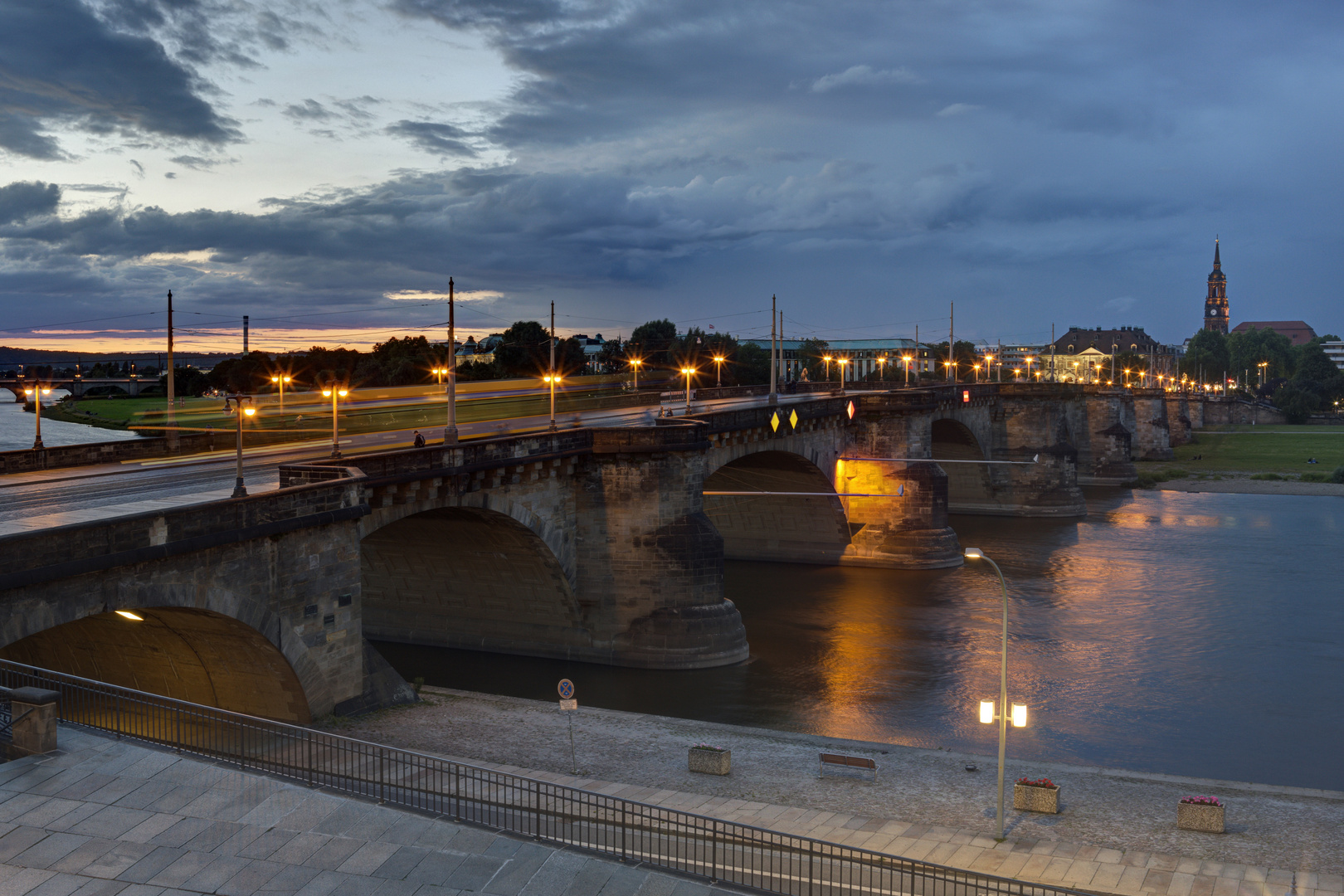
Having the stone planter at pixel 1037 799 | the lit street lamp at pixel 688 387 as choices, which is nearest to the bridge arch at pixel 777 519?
the lit street lamp at pixel 688 387

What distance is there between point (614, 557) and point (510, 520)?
454cm

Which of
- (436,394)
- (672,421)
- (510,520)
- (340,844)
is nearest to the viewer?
A: (340,844)

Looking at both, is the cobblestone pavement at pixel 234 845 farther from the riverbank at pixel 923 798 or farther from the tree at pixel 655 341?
the tree at pixel 655 341

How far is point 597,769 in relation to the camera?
24.7m

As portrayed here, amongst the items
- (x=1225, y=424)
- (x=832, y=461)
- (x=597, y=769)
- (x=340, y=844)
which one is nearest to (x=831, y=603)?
(x=832, y=461)

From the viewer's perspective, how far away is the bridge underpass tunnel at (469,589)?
36.7 m

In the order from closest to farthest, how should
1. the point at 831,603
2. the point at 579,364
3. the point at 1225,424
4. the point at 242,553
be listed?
the point at 242,553
the point at 831,603
the point at 579,364
the point at 1225,424

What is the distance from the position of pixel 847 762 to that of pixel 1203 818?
23.7 feet

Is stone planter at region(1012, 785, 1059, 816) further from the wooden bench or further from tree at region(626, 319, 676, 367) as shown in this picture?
tree at region(626, 319, 676, 367)

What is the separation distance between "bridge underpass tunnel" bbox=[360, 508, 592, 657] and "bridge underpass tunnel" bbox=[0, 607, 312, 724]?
9.88 metres

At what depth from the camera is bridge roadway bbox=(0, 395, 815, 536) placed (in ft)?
76.4

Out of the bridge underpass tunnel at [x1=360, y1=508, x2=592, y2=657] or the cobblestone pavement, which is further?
the bridge underpass tunnel at [x1=360, y1=508, x2=592, y2=657]

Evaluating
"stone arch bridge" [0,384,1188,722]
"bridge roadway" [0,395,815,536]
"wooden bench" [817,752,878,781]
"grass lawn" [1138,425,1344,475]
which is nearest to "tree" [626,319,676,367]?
"grass lawn" [1138,425,1344,475]

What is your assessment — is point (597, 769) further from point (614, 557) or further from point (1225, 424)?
point (1225, 424)
